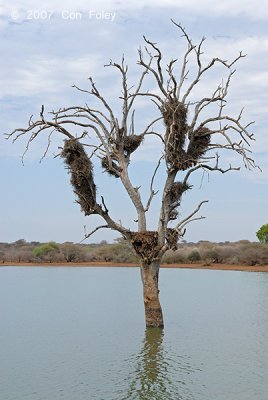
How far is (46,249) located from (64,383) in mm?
57651

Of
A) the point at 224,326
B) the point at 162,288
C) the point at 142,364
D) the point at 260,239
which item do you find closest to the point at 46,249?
the point at 260,239

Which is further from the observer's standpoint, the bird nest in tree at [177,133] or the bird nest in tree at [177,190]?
the bird nest in tree at [177,190]

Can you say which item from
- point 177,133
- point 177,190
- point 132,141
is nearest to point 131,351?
point 177,190

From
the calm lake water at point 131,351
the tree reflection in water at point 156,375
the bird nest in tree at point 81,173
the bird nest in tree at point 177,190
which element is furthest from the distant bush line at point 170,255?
the tree reflection in water at point 156,375

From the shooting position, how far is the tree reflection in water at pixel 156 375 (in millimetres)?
9000

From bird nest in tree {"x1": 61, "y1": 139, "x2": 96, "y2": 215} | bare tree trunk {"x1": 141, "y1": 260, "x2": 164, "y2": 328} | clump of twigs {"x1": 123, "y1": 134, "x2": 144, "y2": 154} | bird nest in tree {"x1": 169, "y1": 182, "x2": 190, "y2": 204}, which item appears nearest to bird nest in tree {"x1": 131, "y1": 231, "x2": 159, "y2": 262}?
bare tree trunk {"x1": 141, "y1": 260, "x2": 164, "y2": 328}

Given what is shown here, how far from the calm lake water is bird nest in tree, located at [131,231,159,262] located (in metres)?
1.90

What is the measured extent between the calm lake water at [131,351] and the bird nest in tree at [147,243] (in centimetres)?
190

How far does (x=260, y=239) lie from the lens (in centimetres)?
5975

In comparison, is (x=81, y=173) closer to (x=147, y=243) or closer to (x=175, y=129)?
(x=147, y=243)

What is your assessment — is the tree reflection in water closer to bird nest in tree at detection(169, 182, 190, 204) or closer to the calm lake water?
the calm lake water

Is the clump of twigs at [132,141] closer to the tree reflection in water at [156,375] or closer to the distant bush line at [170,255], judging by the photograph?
the tree reflection in water at [156,375]

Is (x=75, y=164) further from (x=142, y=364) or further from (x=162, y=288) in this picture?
(x=162, y=288)

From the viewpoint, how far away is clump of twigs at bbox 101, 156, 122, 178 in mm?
14939
